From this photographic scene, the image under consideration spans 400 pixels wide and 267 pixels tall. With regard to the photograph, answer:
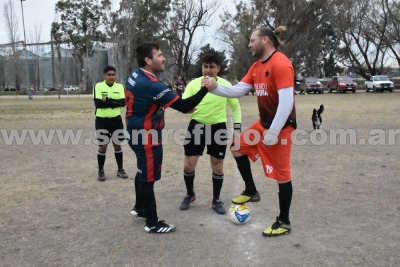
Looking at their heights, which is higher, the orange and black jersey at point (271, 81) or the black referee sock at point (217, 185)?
the orange and black jersey at point (271, 81)

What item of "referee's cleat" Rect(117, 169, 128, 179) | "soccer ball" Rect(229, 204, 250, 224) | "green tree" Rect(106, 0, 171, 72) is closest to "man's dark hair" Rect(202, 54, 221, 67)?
"soccer ball" Rect(229, 204, 250, 224)

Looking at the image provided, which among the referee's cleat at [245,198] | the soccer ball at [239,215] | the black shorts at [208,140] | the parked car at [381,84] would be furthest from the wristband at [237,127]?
the parked car at [381,84]

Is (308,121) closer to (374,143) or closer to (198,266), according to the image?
(374,143)

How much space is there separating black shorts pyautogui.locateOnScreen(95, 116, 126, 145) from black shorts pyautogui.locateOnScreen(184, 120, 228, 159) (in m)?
2.15

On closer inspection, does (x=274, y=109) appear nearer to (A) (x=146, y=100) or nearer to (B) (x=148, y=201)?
(A) (x=146, y=100)

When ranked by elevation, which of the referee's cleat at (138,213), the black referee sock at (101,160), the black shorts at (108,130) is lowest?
the referee's cleat at (138,213)

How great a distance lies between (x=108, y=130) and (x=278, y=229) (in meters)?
3.74

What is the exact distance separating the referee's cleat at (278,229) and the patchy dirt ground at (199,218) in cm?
7

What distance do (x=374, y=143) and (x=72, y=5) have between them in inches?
2157

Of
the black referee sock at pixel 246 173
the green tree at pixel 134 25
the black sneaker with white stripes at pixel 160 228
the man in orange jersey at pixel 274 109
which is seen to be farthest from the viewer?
the green tree at pixel 134 25

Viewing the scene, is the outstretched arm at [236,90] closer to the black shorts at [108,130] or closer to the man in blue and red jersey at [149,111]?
the man in blue and red jersey at [149,111]

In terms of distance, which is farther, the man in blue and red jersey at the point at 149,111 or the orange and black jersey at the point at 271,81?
the man in blue and red jersey at the point at 149,111

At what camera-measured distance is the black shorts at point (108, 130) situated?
6.83 meters

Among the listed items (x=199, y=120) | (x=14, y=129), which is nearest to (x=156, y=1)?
(x=14, y=129)
